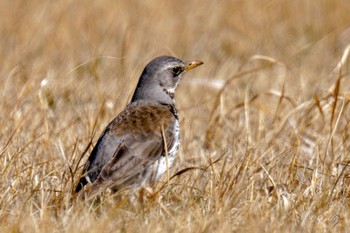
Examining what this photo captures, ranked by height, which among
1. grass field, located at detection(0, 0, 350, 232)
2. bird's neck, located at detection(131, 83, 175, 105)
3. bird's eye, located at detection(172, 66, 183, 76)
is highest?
bird's eye, located at detection(172, 66, 183, 76)

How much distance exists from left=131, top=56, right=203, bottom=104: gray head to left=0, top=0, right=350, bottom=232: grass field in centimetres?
28

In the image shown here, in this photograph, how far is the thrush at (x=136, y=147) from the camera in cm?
650

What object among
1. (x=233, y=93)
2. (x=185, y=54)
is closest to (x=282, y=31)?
(x=185, y=54)

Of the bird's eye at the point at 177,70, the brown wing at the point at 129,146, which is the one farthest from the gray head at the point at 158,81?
the brown wing at the point at 129,146

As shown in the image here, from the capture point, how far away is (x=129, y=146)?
22.2 ft

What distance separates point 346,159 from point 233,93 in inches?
125

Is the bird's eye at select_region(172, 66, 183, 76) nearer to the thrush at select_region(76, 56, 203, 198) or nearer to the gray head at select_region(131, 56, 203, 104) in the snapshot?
the gray head at select_region(131, 56, 203, 104)

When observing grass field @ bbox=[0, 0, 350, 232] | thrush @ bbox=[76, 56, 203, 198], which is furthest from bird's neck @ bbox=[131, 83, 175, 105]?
grass field @ bbox=[0, 0, 350, 232]

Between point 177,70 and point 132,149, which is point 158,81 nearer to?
point 177,70

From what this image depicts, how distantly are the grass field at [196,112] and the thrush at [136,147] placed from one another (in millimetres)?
157

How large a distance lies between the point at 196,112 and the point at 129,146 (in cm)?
296

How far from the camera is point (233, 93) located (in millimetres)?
10539

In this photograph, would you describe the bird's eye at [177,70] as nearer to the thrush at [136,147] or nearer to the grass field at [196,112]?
the thrush at [136,147]

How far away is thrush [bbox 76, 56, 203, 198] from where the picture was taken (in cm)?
650
